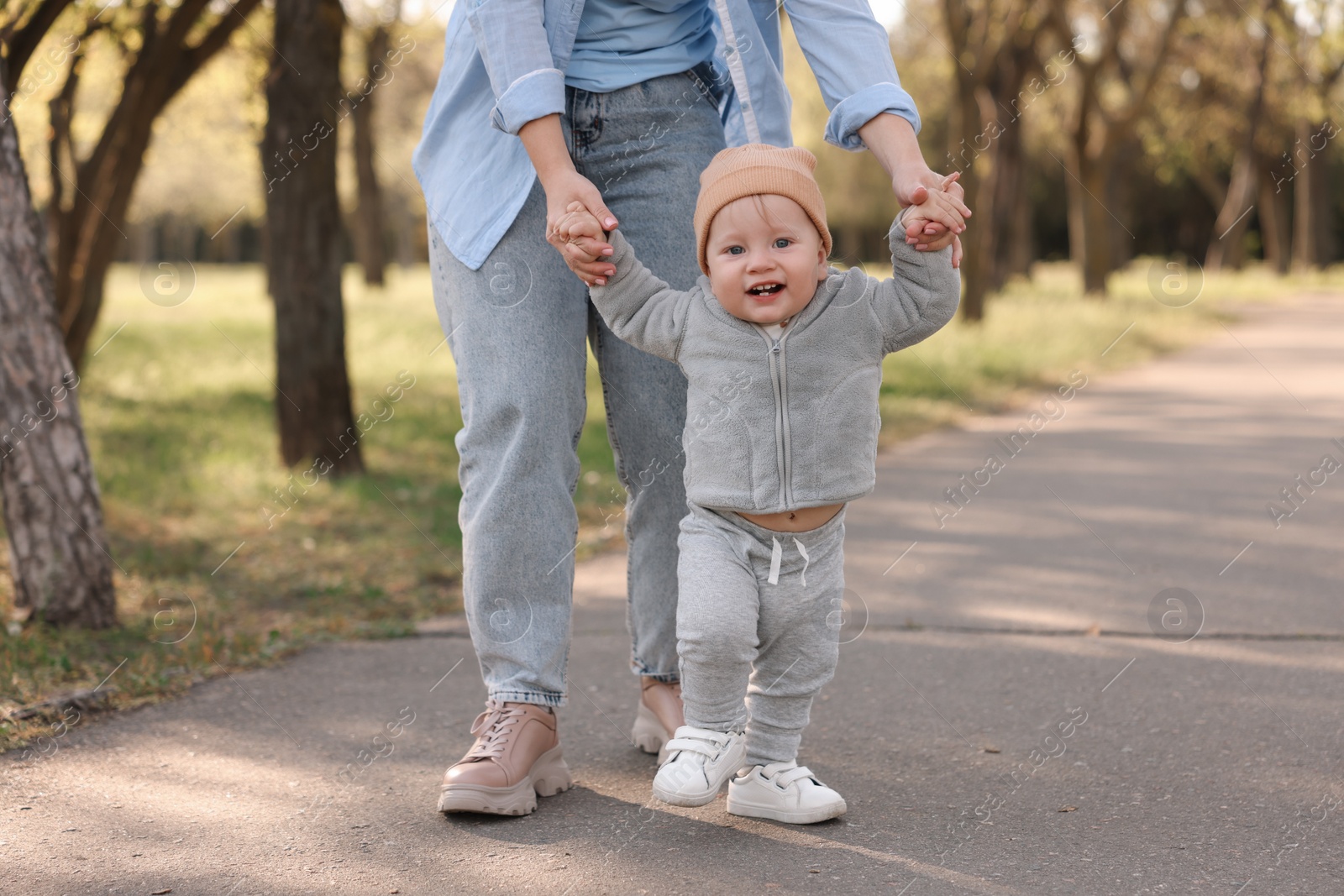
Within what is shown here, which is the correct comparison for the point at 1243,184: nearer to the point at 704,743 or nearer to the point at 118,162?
the point at 118,162

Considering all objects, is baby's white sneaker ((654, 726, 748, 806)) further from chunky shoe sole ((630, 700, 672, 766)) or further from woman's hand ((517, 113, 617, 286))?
woman's hand ((517, 113, 617, 286))

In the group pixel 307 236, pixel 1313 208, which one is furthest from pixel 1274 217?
pixel 307 236

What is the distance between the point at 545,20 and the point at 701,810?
1.52m

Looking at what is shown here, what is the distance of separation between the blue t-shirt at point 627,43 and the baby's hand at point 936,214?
2.20 ft

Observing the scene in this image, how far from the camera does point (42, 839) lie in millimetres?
2402

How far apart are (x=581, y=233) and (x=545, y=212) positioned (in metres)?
0.30

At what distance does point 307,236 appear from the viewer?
6.60 meters

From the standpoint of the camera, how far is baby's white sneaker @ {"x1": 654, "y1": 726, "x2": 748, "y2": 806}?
7.60 feet

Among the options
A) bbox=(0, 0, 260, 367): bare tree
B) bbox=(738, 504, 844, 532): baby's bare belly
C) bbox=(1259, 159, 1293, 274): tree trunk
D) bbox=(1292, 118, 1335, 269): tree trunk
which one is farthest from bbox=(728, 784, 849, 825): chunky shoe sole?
bbox=(1292, 118, 1335, 269): tree trunk

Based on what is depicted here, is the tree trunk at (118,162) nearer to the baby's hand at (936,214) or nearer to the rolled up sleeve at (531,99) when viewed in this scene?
the rolled up sleeve at (531,99)

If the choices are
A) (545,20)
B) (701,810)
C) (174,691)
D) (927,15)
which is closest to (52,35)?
(174,691)

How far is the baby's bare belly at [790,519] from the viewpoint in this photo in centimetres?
240

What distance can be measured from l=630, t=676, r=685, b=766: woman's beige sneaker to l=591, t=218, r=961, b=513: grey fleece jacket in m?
0.57

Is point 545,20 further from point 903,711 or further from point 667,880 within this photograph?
point 903,711
